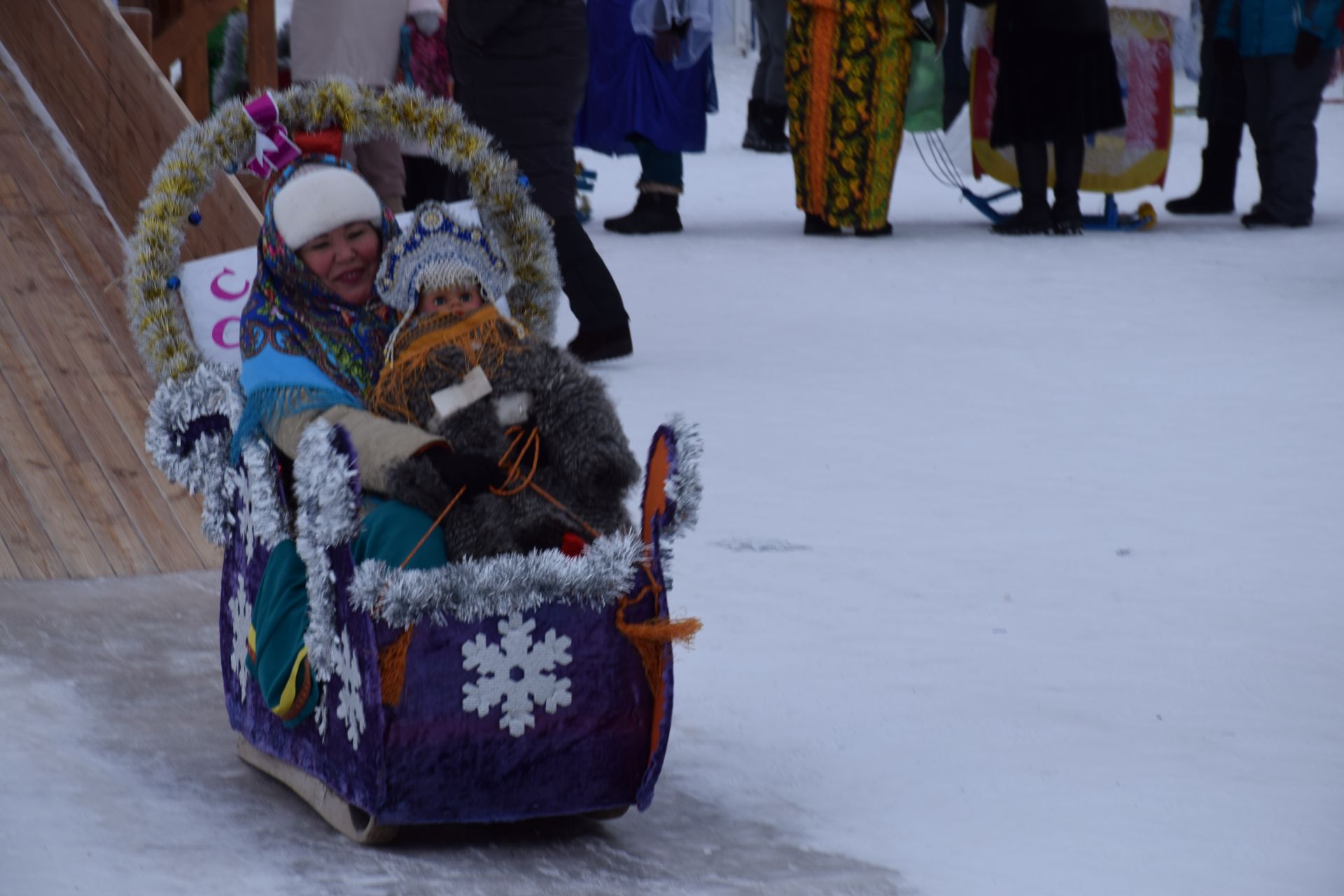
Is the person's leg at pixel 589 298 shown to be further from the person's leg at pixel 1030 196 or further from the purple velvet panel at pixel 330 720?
the person's leg at pixel 1030 196

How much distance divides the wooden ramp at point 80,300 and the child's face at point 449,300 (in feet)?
5.30

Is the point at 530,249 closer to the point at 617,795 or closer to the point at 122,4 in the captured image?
the point at 617,795

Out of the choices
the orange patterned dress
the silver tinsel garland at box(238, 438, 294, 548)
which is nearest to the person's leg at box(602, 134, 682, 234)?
the orange patterned dress

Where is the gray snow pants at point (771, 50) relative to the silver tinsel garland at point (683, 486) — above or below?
below

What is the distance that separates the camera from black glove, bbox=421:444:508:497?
2.53 metres

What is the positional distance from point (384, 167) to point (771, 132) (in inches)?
284

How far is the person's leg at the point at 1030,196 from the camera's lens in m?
9.12

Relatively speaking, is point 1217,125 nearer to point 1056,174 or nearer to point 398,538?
point 1056,174

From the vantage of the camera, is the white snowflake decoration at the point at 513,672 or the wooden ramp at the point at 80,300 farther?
the wooden ramp at the point at 80,300

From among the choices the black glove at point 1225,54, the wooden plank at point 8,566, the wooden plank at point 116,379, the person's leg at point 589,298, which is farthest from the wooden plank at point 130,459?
the black glove at point 1225,54

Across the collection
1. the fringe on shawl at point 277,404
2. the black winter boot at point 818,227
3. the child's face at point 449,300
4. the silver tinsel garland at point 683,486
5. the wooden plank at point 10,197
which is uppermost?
the child's face at point 449,300

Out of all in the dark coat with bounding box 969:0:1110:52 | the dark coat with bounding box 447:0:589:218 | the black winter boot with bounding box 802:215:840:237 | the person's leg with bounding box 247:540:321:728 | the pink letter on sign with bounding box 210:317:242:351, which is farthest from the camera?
the black winter boot with bounding box 802:215:840:237

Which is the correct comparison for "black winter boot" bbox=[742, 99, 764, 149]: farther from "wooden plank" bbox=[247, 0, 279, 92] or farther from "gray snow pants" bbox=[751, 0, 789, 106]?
"wooden plank" bbox=[247, 0, 279, 92]

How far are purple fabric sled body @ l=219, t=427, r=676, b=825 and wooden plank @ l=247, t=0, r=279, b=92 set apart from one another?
4.66m
